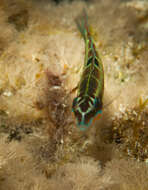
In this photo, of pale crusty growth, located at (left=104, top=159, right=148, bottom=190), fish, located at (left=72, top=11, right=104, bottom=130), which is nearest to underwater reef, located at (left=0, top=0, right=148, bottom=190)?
pale crusty growth, located at (left=104, top=159, right=148, bottom=190)

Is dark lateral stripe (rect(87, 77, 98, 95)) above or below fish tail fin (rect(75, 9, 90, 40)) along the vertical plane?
below

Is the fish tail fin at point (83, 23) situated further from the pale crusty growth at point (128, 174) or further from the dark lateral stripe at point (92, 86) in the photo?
the pale crusty growth at point (128, 174)

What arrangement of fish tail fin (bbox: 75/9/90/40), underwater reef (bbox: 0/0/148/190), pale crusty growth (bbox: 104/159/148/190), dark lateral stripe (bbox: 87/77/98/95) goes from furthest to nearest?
fish tail fin (bbox: 75/9/90/40)
dark lateral stripe (bbox: 87/77/98/95)
underwater reef (bbox: 0/0/148/190)
pale crusty growth (bbox: 104/159/148/190)

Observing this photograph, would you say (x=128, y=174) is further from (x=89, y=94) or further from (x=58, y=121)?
(x=58, y=121)

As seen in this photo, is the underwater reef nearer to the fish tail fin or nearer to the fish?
the fish tail fin

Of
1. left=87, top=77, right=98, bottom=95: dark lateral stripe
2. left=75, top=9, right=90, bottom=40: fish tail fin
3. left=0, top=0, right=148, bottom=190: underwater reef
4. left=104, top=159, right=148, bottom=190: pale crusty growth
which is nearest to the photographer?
left=104, top=159, right=148, bottom=190: pale crusty growth

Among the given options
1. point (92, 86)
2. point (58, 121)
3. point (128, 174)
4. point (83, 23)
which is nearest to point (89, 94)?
point (92, 86)

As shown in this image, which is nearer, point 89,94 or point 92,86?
point 89,94

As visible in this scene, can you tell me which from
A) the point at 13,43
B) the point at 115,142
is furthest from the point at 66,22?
the point at 115,142

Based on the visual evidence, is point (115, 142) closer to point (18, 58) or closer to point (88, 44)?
point (88, 44)
